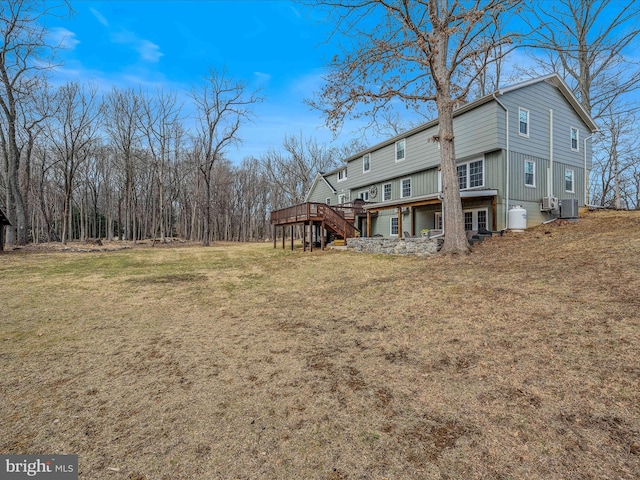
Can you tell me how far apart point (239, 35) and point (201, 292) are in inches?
428

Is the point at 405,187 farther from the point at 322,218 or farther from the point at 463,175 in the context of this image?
the point at 322,218

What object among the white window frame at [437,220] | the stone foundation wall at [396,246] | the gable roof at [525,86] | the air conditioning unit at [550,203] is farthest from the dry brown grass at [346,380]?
the white window frame at [437,220]

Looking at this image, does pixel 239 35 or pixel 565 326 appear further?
pixel 239 35

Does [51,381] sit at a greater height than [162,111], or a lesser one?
lesser

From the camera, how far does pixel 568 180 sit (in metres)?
15.2

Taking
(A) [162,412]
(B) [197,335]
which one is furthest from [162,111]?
(A) [162,412]

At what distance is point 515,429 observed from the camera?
2418 mm

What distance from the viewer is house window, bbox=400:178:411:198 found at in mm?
17797

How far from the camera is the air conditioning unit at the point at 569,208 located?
1305 centimetres

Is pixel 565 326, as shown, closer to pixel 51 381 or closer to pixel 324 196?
pixel 51 381

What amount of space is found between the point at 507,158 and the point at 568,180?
16.1 ft

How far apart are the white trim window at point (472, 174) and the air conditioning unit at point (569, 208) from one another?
3505mm

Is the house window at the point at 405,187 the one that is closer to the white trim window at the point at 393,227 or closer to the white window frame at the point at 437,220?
the white trim window at the point at 393,227

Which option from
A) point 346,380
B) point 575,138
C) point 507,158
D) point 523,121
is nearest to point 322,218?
point 507,158
